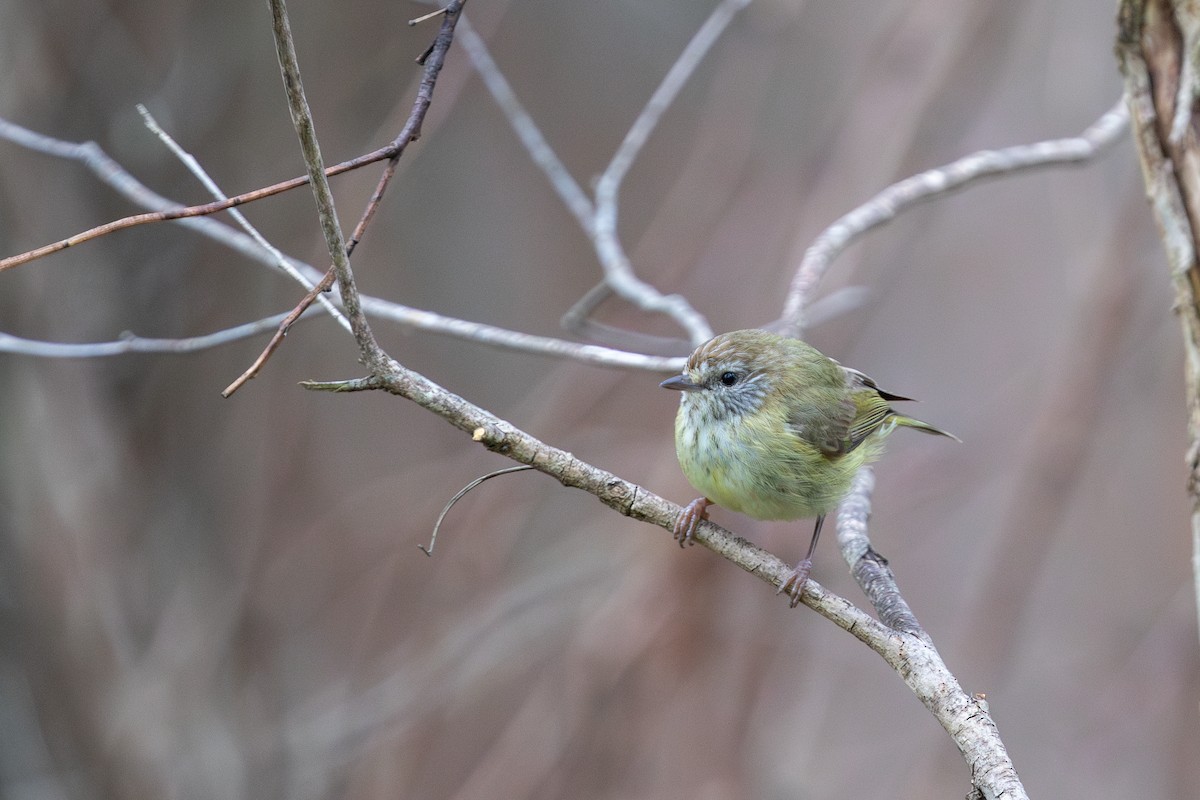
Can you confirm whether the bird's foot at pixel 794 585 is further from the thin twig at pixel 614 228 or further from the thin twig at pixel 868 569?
the thin twig at pixel 614 228

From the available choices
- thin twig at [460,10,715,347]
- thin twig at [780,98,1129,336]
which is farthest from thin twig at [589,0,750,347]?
thin twig at [780,98,1129,336]

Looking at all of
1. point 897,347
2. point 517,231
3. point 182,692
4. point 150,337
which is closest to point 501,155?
point 517,231

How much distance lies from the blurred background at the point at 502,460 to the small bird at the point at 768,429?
1287 mm

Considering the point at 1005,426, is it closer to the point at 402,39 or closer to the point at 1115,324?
the point at 1115,324

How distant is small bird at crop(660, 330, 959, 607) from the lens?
8.57ft

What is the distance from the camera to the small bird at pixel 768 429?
2613 millimetres

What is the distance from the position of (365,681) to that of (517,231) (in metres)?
2.54

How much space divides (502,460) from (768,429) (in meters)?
2.38

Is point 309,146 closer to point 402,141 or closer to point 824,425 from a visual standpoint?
point 402,141

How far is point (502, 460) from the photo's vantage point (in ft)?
16.0

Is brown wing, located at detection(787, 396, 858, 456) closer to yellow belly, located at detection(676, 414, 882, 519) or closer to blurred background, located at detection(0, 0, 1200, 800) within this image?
yellow belly, located at detection(676, 414, 882, 519)

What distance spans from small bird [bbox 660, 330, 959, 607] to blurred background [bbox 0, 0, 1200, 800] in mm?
1287

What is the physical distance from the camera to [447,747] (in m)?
4.79

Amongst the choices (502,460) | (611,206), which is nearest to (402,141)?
(611,206)
